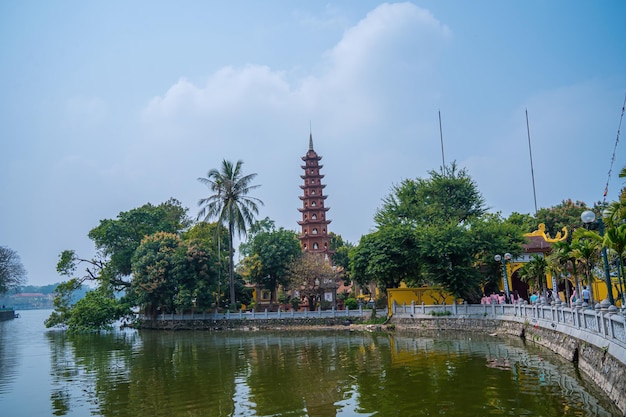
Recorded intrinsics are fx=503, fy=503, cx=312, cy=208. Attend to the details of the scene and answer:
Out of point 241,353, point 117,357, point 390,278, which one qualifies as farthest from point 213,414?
point 390,278

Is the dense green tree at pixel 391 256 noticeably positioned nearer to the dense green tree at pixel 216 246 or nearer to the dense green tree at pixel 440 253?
the dense green tree at pixel 440 253

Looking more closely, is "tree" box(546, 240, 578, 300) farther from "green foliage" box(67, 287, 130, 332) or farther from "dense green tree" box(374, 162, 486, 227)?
"green foliage" box(67, 287, 130, 332)

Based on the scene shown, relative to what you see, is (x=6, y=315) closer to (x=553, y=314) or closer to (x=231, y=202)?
(x=231, y=202)

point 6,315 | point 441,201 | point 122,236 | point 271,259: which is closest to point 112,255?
point 122,236

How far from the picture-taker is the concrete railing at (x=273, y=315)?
35.2 meters

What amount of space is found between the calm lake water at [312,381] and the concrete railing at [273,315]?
30.3 ft

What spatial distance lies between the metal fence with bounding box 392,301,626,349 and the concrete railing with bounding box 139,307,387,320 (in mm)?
3464

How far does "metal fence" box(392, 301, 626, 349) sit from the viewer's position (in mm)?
11016

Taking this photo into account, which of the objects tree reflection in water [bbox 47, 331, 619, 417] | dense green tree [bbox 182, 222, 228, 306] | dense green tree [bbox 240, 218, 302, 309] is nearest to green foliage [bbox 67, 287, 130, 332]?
dense green tree [bbox 182, 222, 228, 306]

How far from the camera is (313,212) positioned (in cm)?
5322

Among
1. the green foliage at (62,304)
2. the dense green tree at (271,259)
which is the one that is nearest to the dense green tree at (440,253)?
the dense green tree at (271,259)

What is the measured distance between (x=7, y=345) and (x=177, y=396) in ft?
81.0

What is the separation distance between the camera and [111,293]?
43844 millimetres

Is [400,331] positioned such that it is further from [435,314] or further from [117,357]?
[117,357]
